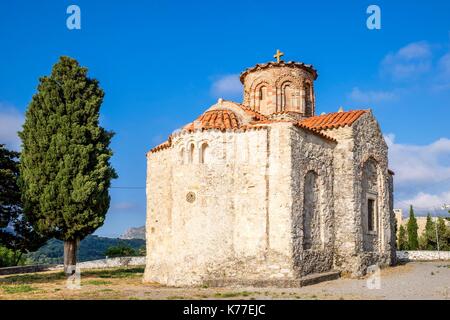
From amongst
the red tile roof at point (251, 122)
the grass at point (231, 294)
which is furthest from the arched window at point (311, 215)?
the grass at point (231, 294)

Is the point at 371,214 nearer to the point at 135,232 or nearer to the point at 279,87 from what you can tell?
the point at 279,87

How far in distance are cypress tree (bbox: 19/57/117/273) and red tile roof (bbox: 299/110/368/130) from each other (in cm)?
904

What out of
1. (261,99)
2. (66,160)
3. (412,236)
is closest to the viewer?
(66,160)

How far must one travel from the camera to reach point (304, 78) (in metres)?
21.3

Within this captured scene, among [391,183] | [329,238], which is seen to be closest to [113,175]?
[329,238]

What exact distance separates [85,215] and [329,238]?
9878 mm

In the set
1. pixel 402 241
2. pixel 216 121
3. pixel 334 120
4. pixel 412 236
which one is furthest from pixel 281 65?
pixel 402 241

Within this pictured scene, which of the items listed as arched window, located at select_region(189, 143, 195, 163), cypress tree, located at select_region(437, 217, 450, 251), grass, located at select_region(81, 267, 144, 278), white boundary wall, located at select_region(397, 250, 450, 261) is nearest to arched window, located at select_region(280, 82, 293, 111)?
arched window, located at select_region(189, 143, 195, 163)

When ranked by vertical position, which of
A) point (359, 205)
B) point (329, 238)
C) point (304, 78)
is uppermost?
point (304, 78)

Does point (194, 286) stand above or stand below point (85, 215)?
below

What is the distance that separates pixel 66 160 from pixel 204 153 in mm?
7253

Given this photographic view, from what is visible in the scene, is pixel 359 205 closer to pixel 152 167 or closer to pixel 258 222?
pixel 258 222

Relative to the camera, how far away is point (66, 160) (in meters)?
18.5

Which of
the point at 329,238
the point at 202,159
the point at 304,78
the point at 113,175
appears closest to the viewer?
the point at 202,159
